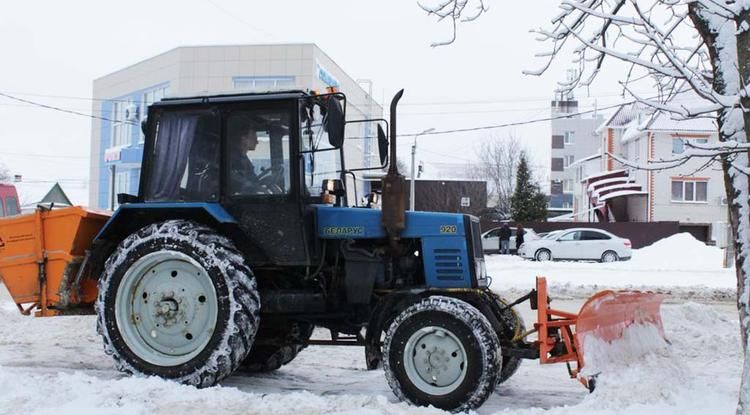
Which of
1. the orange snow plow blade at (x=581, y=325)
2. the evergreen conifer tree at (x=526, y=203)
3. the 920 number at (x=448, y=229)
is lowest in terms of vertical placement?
the orange snow plow blade at (x=581, y=325)

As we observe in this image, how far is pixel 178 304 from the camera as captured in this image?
681cm

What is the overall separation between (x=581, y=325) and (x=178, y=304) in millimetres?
3418

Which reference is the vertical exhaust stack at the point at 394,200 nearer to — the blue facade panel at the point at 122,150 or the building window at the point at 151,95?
the blue facade panel at the point at 122,150

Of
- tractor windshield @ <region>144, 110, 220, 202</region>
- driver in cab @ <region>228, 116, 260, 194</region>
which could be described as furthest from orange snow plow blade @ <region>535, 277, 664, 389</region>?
tractor windshield @ <region>144, 110, 220, 202</region>

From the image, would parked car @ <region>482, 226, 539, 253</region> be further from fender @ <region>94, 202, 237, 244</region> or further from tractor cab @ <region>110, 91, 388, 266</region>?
fender @ <region>94, 202, 237, 244</region>

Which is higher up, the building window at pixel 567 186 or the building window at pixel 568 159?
the building window at pixel 568 159

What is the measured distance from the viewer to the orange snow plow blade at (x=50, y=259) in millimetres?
7230

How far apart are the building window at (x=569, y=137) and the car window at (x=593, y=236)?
59439 millimetres

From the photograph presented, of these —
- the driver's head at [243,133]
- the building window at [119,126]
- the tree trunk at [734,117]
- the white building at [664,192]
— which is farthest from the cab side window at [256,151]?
the white building at [664,192]

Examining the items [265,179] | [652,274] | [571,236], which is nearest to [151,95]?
[571,236]

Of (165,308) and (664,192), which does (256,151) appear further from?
(664,192)

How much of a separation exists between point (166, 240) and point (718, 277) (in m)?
18.3

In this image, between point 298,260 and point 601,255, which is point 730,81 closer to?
point 298,260

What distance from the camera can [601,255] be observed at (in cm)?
3011
